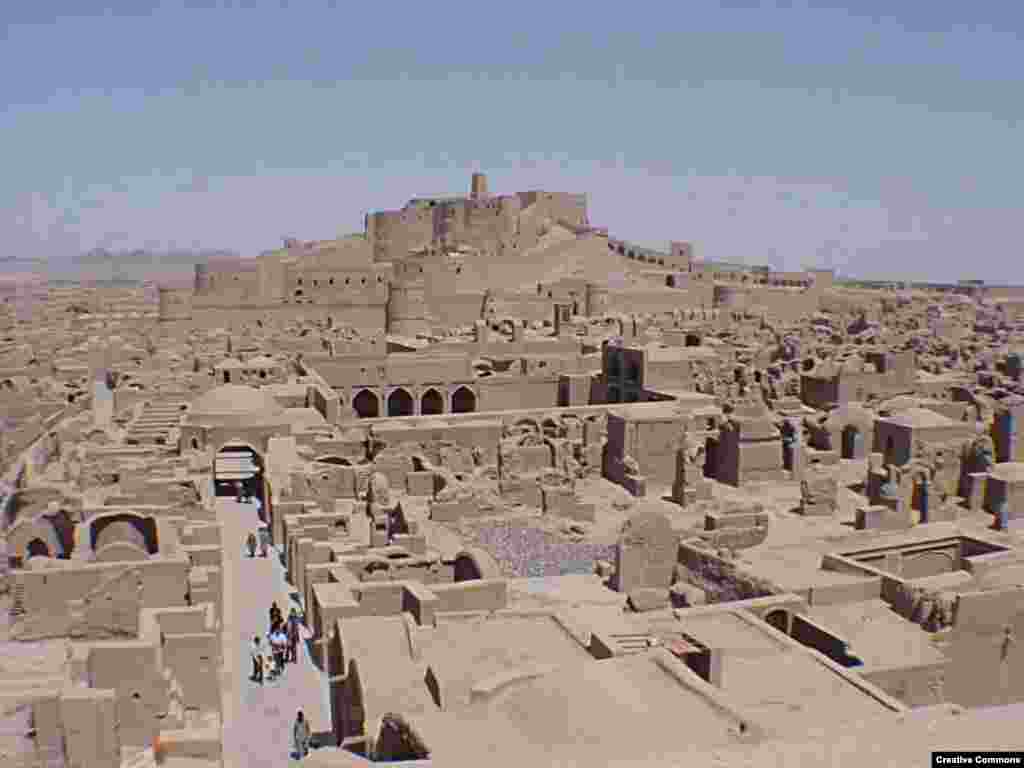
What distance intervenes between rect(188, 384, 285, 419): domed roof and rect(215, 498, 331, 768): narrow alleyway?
22.3ft

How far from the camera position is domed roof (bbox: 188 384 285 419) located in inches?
935

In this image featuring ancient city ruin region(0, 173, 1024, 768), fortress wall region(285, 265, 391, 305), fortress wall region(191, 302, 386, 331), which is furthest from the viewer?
fortress wall region(285, 265, 391, 305)

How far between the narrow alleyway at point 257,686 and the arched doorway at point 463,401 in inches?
644

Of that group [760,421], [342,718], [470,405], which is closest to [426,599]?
[342,718]

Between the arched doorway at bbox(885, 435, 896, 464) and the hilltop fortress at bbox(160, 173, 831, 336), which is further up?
the hilltop fortress at bbox(160, 173, 831, 336)

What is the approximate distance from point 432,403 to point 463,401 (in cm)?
128

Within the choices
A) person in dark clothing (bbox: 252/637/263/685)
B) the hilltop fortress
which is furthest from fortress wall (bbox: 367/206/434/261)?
person in dark clothing (bbox: 252/637/263/685)

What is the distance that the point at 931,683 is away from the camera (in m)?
11.7

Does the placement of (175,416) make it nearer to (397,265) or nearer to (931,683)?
(931,683)

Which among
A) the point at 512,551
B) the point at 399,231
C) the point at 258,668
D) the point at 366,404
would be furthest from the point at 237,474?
the point at 399,231

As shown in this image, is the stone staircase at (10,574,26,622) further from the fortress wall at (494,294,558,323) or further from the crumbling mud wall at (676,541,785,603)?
the fortress wall at (494,294,558,323)

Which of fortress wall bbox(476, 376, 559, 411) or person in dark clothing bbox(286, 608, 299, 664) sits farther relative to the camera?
fortress wall bbox(476, 376, 559, 411)

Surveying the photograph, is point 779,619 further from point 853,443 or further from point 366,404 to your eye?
point 366,404

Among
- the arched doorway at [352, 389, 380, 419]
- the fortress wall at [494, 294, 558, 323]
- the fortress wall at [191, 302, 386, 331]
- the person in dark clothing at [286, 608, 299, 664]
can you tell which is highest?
the fortress wall at [494, 294, 558, 323]
